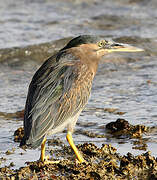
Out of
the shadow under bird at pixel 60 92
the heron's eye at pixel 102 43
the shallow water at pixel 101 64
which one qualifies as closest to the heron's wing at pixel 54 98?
the shadow under bird at pixel 60 92

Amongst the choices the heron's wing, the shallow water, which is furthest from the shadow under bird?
the shallow water

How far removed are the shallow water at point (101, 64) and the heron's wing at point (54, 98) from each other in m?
0.55

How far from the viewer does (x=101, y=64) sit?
10273 millimetres

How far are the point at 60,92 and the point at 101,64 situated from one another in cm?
500

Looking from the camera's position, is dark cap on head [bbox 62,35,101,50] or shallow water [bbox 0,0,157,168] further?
shallow water [bbox 0,0,157,168]

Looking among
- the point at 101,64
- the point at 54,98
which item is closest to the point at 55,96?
the point at 54,98

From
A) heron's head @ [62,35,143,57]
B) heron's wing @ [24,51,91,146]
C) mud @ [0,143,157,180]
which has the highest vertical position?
heron's head @ [62,35,143,57]

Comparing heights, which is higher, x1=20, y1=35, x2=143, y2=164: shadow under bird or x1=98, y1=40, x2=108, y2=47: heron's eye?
x1=98, y1=40, x2=108, y2=47: heron's eye

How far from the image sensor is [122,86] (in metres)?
8.60

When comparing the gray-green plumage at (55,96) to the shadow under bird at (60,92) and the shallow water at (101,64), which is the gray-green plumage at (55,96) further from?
the shallow water at (101,64)

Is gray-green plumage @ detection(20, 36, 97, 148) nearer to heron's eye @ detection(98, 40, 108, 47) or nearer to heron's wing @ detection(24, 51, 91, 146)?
heron's wing @ detection(24, 51, 91, 146)

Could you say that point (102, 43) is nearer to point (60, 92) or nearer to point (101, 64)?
point (60, 92)

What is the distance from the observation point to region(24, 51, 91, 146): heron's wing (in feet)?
17.0

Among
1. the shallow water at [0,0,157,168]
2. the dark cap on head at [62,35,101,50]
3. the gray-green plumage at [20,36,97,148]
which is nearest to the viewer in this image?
the gray-green plumage at [20,36,97,148]
